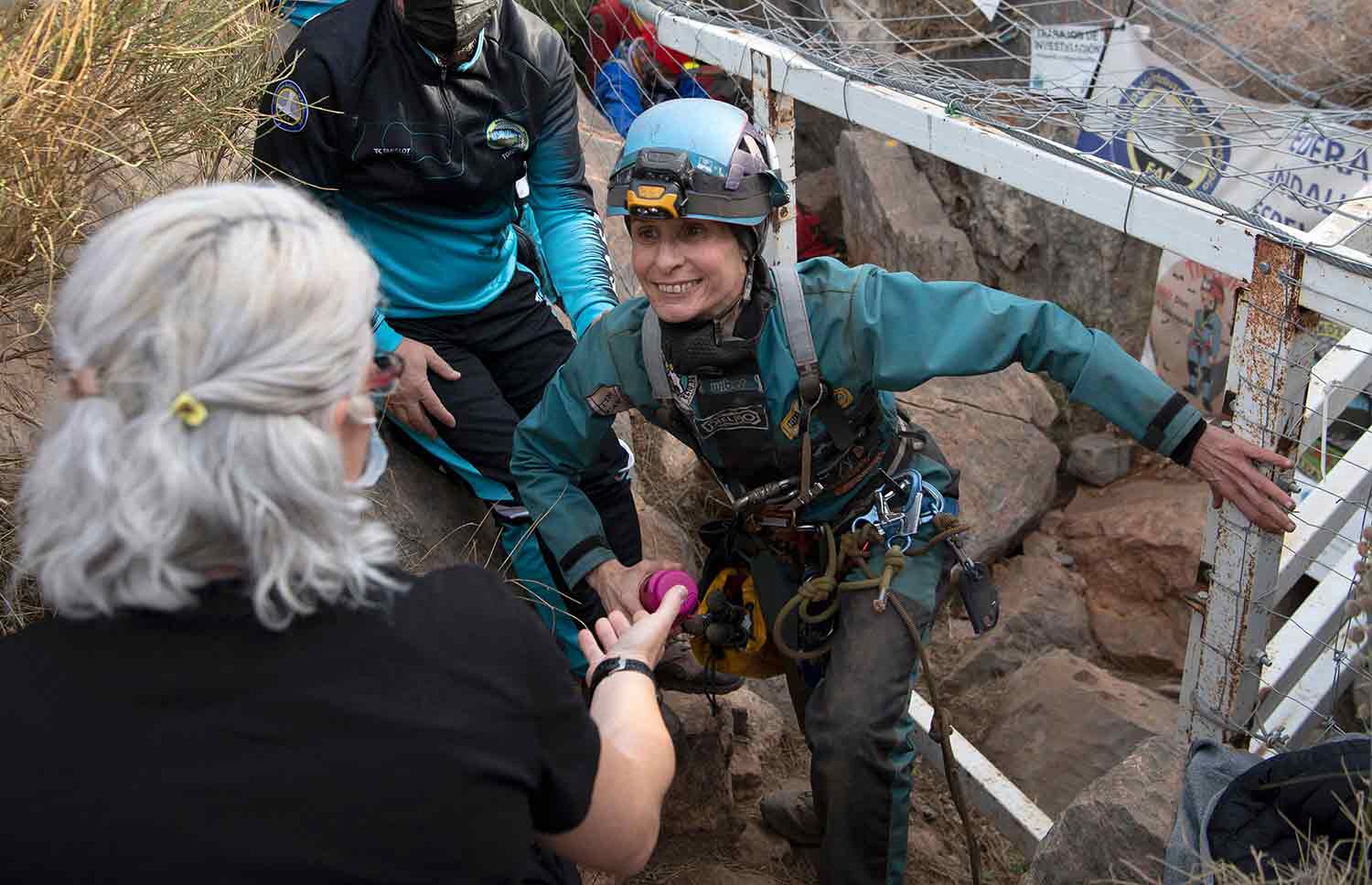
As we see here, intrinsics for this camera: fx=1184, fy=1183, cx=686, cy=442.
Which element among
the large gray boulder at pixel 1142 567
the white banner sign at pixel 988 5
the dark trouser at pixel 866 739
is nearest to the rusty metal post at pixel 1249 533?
the dark trouser at pixel 866 739

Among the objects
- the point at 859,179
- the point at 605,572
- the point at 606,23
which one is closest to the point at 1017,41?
the point at 859,179

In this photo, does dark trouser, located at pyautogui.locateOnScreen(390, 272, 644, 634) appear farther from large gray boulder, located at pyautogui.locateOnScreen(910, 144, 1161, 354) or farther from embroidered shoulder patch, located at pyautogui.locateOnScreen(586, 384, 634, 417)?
large gray boulder, located at pyautogui.locateOnScreen(910, 144, 1161, 354)

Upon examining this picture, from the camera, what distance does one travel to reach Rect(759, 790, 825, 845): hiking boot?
3.55m

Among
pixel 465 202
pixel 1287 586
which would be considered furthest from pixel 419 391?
pixel 1287 586

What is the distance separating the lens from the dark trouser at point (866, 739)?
2824 mm

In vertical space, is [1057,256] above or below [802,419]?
below

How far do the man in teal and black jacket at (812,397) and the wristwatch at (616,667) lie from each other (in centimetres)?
83

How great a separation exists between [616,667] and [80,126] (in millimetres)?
1686

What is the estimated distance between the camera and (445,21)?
10.6ft

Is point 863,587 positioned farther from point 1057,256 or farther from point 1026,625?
point 1057,256

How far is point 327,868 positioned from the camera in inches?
55.4

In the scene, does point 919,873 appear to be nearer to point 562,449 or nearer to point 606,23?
point 562,449

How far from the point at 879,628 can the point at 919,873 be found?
1.16 metres

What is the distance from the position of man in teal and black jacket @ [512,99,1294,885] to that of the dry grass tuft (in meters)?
1.13
